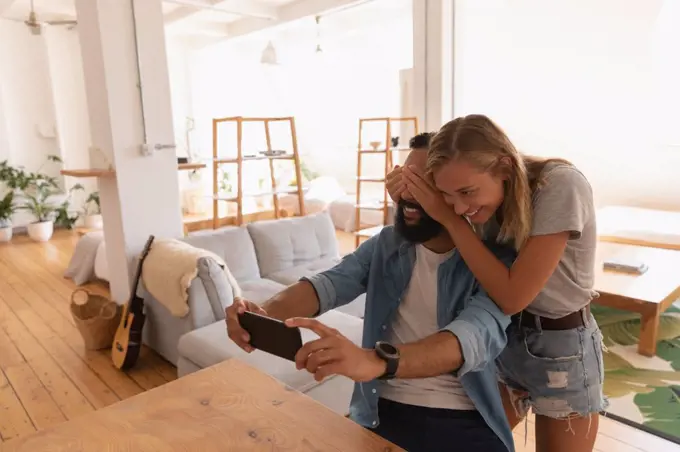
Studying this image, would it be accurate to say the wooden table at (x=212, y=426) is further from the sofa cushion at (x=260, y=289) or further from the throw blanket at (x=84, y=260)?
the throw blanket at (x=84, y=260)

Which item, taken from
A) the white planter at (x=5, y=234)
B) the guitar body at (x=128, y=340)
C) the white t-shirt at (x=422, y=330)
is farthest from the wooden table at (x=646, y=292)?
the white planter at (x=5, y=234)

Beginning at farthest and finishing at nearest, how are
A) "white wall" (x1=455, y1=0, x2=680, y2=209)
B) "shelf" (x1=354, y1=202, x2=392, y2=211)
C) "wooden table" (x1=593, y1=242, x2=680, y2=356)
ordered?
"shelf" (x1=354, y1=202, x2=392, y2=211) → "white wall" (x1=455, y1=0, x2=680, y2=209) → "wooden table" (x1=593, y1=242, x2=680, y2=356)

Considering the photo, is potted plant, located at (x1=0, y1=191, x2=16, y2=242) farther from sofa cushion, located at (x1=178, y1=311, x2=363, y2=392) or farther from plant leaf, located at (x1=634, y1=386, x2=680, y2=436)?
plant leaf, located at (x1=634, y1=386, x2=680, y2=436)

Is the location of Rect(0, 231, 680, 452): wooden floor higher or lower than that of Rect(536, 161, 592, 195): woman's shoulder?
lower

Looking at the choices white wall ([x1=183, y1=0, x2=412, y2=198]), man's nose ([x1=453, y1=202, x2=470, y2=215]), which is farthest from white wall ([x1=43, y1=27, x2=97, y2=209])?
man's nose ([x1=453, y1=202, x2=470, y2=215])

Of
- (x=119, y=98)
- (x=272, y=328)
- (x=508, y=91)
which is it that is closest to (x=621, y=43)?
(x=508, y=91)

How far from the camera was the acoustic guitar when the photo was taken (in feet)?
9.30

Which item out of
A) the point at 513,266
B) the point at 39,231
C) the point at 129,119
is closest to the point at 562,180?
the point at 513,266

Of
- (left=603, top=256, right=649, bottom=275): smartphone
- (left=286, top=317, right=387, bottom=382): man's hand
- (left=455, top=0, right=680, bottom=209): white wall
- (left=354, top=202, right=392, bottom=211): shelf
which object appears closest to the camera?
(left=286, top=317, right=387, bottom=382): man's hand

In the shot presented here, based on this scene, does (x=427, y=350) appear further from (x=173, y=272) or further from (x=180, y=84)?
(x=180, y=84)

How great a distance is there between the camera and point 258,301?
2.79m

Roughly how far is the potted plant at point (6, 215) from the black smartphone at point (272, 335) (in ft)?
21.5

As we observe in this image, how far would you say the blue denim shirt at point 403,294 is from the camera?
105 centimetres

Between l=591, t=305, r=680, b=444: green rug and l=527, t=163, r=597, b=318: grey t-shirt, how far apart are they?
58.3 inches
